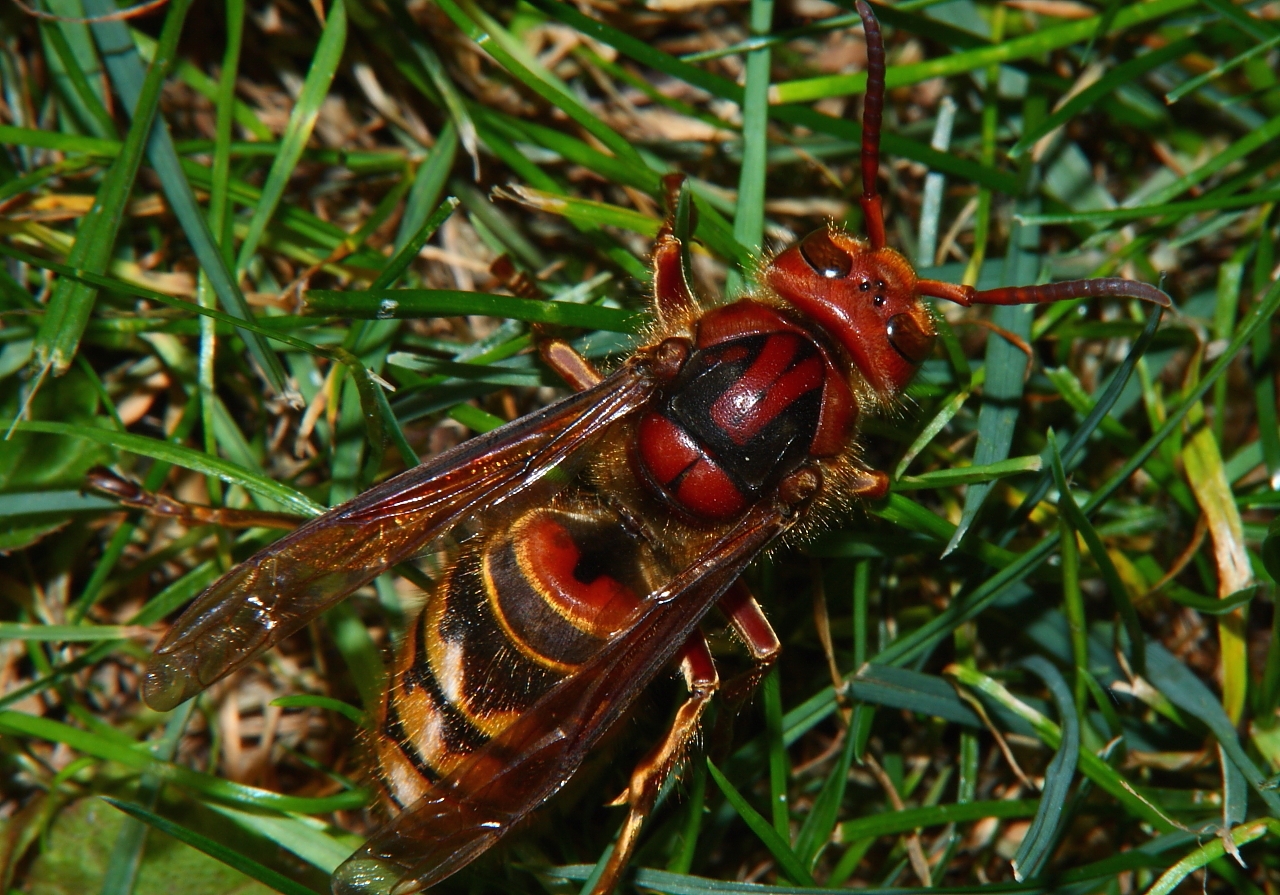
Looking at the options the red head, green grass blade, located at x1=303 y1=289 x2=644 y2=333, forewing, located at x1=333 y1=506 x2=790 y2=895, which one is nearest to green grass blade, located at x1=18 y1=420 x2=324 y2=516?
green grass blade, located at x1=303 y1=289 x2=644 y2=333

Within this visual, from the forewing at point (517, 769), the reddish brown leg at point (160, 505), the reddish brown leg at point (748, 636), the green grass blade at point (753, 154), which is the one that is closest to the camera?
the forewing at point (517, 769)

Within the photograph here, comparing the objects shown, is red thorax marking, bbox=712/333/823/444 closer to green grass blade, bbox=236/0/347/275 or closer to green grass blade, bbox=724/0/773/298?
green grass blade, bbox=724/0/773/298

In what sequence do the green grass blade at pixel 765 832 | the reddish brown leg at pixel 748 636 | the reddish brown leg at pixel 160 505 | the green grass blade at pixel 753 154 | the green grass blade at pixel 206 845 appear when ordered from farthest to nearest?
the green grass blade at pixel 753 154, the reddish brown leg at pixel 160 505, the reddish brown leg at pixel 748 636, the green grass blade at pixel 765 832, the green grass blade at pixel 206 845

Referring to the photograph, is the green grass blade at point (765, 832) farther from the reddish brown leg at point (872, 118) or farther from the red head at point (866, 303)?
the reddish brown leg at point (872, 118)

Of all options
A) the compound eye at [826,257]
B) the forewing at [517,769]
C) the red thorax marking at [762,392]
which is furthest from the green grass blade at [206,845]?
the compound eye at [826,257]

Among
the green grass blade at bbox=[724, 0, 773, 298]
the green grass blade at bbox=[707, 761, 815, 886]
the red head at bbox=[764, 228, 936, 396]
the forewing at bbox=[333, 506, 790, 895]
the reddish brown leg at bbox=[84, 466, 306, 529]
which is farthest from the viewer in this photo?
the green grass blade at bbox=[724, 0, 773, 298]

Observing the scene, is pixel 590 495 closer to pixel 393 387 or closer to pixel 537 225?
pixel 393 387

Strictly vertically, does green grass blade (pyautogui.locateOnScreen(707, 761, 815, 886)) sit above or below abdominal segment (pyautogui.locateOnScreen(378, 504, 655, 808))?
below
